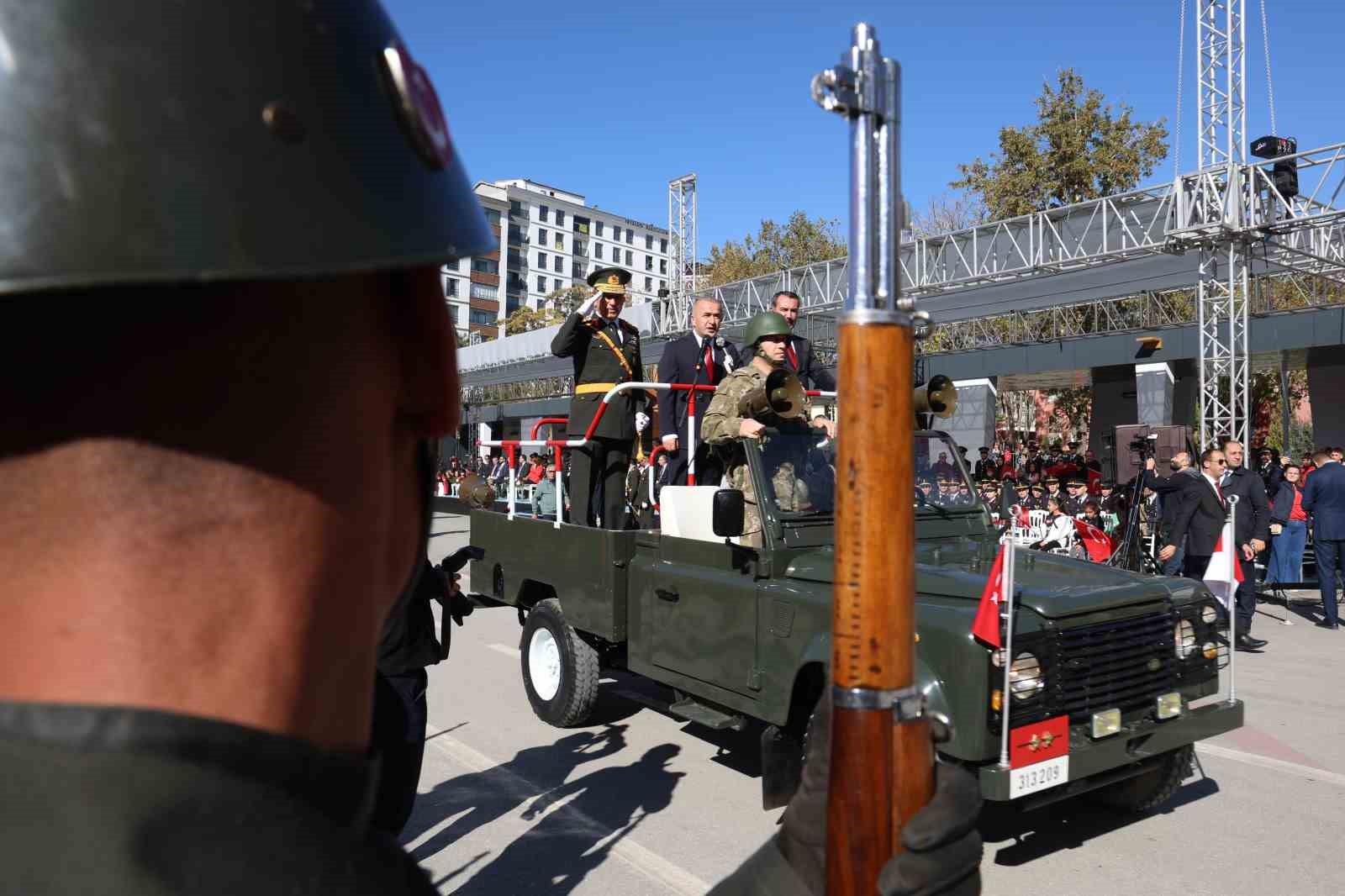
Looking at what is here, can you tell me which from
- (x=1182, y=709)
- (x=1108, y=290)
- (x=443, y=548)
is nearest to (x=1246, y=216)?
(x=1108, y=290)

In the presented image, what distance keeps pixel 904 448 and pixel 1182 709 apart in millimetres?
4089

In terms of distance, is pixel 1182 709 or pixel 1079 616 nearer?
pixel 1079 616

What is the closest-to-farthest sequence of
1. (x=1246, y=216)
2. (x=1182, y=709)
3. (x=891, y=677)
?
(x=891, y=677) → (x=1182, y=709) → (x=1246, y=216)

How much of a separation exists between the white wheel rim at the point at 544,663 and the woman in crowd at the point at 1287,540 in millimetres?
9248

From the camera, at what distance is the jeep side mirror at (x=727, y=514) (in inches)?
176

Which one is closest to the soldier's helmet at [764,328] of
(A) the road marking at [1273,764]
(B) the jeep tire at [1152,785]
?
(B) the jeep tire at [1152,785]

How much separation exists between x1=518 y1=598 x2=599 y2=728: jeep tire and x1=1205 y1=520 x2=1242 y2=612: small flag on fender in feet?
11.7

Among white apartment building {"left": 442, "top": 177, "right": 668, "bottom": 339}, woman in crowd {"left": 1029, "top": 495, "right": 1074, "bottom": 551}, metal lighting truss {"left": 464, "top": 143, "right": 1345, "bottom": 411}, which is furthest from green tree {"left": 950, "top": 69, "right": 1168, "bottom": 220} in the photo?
white apartment building {"left": 442, "top": 177, "right": 668, "bottom": 339}

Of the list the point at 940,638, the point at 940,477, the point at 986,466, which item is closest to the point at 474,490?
the point at 940,477

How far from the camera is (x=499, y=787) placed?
5152 mm

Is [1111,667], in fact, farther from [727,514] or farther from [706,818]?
[706,818]

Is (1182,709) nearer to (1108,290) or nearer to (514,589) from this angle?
(514,589)

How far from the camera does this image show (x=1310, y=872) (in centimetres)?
409

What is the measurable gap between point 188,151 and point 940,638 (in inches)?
148
